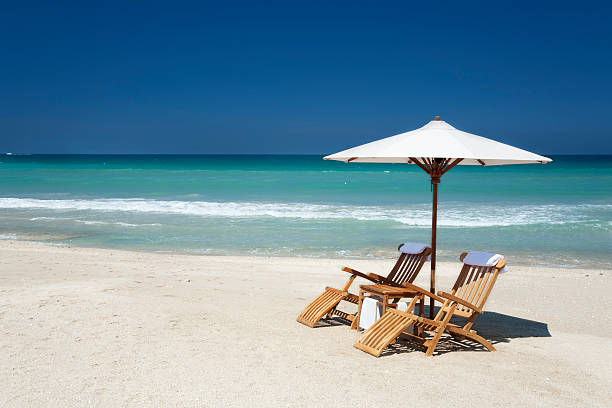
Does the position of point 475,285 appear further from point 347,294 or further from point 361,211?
point 361,211

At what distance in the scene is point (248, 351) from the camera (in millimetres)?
4770

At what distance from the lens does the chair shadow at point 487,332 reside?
202 inches

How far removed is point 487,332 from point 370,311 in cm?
154

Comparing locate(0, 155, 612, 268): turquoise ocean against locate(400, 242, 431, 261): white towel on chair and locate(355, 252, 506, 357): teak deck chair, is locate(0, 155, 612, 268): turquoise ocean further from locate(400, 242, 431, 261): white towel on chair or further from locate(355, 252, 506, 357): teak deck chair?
locate(355, 252, 506, 357): teak deck chair

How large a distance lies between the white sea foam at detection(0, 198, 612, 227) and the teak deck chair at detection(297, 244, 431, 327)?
403 inches

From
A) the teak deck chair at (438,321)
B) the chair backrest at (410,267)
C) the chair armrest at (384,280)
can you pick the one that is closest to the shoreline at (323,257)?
the chair backrest at (410,267)

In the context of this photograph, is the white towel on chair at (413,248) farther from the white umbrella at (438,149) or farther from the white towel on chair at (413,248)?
the white umbrella at (438,149)

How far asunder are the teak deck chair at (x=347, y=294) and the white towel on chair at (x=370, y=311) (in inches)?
10.4

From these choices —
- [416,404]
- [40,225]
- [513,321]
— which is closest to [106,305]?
[416,404]

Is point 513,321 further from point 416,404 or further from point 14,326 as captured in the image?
point 14,326

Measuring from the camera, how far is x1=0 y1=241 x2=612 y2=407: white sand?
389cm

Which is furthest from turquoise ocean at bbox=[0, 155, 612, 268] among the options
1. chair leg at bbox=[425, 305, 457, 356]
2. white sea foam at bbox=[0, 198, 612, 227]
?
chair leg at bbox=[425, 305, 457, 356]

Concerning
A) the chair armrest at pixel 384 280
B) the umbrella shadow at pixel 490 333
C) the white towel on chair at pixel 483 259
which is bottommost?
the umbrella shadow at pixel 490 333

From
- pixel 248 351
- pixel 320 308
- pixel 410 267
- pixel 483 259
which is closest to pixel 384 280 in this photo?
pixel 410 267
